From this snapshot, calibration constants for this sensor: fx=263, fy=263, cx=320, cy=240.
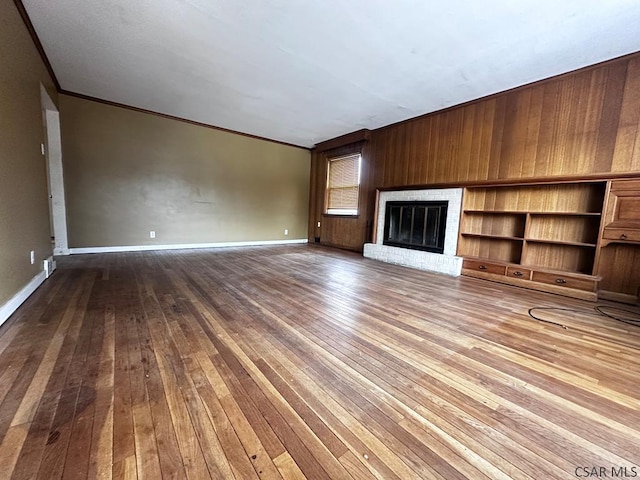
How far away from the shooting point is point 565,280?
3076 millimetres

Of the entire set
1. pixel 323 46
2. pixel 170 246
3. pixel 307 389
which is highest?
pixel 323 46

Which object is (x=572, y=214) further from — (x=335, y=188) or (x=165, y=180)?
(x=165, y=180)

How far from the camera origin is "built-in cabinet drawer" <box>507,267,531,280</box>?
335cm

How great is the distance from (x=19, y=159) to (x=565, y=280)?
5.73 meters

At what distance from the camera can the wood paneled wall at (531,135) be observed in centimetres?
285

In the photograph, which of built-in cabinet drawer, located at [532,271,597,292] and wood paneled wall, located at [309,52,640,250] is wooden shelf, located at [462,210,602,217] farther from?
built-in cabinet drawer, located at [532,271,597,292]

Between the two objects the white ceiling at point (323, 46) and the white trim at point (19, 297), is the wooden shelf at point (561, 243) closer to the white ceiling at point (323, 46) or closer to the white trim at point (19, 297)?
the white ceiling at point (323, 46)

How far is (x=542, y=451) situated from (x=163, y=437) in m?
1.45

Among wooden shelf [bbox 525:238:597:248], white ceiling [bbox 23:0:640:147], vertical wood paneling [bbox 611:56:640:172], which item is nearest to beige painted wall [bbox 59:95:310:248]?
white ceiling [bbox 23:0:640:147]

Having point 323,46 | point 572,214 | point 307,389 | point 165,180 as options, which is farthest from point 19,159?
point 572,214

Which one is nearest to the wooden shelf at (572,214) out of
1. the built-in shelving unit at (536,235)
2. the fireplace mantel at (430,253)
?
the built-in shelving unit at (536,235)

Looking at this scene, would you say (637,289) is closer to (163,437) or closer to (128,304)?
(163,437)

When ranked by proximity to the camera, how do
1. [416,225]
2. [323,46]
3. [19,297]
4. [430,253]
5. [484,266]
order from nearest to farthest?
[19,297]
[323,46]
[484,266]
[430,253]
[416,225]

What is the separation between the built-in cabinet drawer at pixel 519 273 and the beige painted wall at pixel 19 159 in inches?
201
